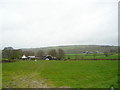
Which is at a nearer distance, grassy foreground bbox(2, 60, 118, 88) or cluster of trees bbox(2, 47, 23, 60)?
grassy foreground bbox(2, 60, 118, 88)

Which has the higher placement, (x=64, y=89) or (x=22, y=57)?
(x=64, y=89)

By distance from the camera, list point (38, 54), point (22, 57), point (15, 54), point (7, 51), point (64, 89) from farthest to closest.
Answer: point (38, 54) < point (22, 57) < point (15, 54) < point (7, 51) < point (64, 89)

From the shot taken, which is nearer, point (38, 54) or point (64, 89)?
point (64, 89)

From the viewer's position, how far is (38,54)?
60.5 meters

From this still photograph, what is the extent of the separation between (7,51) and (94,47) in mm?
72698

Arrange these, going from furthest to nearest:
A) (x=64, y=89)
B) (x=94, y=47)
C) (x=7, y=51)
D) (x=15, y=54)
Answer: (x=94, y=47), (x=15, y=54), (x=7, y=51), (x=64, y=89)

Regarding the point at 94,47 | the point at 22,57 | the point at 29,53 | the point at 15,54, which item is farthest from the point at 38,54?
the point at 94,47

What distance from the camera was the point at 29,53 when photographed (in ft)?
206

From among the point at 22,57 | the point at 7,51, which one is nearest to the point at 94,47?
the point at 22,57

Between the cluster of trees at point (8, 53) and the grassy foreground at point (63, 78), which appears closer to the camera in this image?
the grassy foreground at point (63, 78)

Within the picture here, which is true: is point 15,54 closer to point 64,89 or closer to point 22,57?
point 22,57

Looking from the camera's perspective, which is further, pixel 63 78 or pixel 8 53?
pixel 8 53

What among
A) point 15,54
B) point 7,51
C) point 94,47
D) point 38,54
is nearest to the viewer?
point 7,51

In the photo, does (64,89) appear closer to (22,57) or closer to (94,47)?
(22,57)
